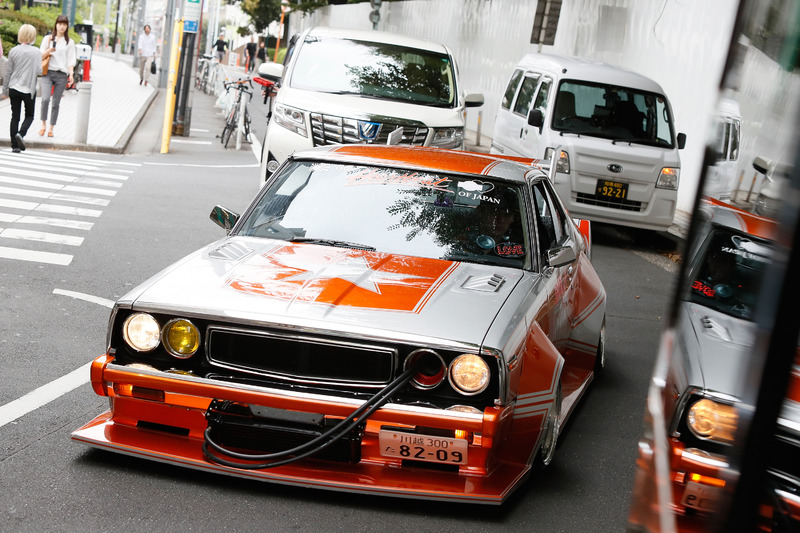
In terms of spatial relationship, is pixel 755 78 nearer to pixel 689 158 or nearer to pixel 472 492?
pixel 472 492

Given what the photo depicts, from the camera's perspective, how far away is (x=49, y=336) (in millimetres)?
6555

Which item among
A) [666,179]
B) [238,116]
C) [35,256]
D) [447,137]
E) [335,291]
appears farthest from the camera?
[238,116]

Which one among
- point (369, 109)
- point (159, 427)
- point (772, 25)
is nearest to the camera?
point (772, 25)

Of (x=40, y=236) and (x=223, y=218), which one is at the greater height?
(x=223, y=218)

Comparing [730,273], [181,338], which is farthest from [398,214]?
[730,273]

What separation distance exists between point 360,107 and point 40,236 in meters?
3.77

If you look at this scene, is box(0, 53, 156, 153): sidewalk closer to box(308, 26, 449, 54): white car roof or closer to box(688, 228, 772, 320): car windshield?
box(308, 26, 449, 54): white car roof

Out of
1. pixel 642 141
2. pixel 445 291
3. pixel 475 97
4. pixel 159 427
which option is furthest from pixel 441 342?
pixel 642 141

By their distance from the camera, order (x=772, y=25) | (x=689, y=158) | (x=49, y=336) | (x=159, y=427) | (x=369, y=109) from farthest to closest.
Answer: (x=689, y=158), (x=369, y=109), (x=49, y=336), (x=159, y=427), (x=772, y=25)

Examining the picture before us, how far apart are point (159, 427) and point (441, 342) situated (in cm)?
132

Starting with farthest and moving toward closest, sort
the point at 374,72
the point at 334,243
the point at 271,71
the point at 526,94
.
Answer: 1. the point at 526,94
2. the point at 271,71
3. the point at 374,72
4. the point at 334,243

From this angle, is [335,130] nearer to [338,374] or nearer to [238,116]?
[338,374]

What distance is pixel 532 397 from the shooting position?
4.45 metres

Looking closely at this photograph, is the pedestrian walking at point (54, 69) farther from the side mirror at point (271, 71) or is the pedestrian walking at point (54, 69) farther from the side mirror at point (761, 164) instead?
the side mirror at point (761, 164)
